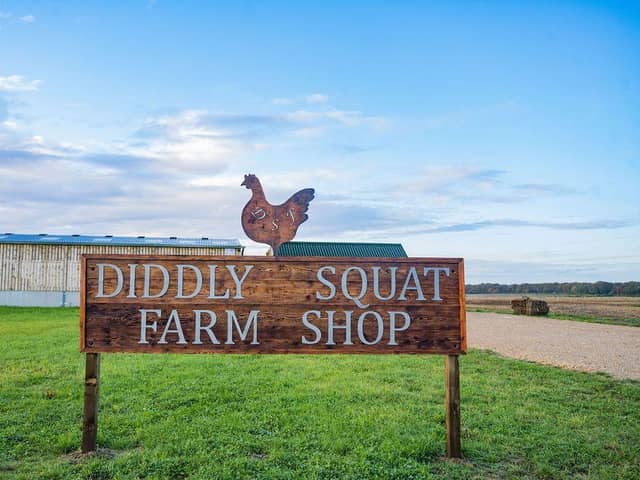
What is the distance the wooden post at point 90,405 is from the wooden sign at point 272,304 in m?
0.16

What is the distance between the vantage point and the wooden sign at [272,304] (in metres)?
5.33

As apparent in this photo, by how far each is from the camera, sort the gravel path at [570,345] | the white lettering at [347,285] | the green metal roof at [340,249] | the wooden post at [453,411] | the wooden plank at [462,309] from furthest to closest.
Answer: the green metal roof at [340,249]
the gravel path at [570,345]
the white lettering at [347,285]
the wooden plank at [462,309]
the wooden post at [453,411]

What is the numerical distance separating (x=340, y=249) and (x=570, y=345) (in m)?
19.8

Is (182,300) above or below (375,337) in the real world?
above

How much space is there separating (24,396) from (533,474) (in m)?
6.83

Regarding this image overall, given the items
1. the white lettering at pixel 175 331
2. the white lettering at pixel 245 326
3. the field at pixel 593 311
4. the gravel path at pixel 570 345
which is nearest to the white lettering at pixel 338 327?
the white lettering at pixel 245 326

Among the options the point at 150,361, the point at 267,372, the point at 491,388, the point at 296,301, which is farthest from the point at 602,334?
the point at 296,301

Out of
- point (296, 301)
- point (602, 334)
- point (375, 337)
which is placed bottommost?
point (602, 334)

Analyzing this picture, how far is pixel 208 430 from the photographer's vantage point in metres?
5.84

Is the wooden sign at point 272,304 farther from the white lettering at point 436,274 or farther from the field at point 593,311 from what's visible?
the field at point 593,311

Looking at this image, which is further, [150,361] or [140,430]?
[150,361]

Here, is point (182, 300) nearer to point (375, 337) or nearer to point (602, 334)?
point (375, 337)

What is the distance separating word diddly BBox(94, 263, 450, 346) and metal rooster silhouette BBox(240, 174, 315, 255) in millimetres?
372

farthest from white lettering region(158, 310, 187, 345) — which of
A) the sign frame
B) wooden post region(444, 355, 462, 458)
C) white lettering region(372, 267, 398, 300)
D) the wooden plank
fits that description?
the wooden plank
